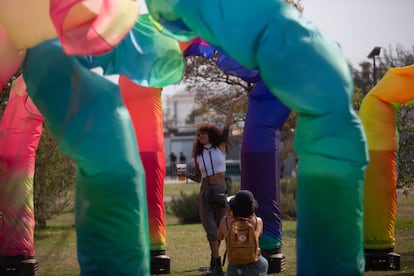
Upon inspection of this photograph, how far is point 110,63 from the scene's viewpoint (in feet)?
22.3

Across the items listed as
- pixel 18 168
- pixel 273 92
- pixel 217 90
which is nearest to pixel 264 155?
pixel 18 168

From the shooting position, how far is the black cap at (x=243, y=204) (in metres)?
6.91

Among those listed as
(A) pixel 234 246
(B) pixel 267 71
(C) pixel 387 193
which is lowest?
(A) pixel 234 246

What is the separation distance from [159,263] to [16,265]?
5.43ft

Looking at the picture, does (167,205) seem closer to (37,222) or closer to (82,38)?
(37,222)

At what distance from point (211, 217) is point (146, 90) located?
170 cm

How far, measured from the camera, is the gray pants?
9.32 metres

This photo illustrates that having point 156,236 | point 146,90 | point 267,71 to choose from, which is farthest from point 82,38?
point 156,236

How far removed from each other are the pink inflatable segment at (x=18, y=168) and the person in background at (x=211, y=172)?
6.39 ft

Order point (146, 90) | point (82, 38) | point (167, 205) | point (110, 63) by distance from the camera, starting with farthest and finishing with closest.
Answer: point (167, 205) < point (146, 90) < point (110, 63) < point (82, 38)

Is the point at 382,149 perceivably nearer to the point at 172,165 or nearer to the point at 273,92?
the point at 273,92

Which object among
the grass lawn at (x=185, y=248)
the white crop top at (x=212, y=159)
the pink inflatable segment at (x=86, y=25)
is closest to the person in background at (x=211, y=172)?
the white crop top at (x=212, y=159)

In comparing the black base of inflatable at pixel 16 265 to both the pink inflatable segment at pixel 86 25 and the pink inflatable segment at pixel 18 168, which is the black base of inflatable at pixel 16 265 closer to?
the pink inflatable segment at pixel 18 168

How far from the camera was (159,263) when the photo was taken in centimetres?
934
